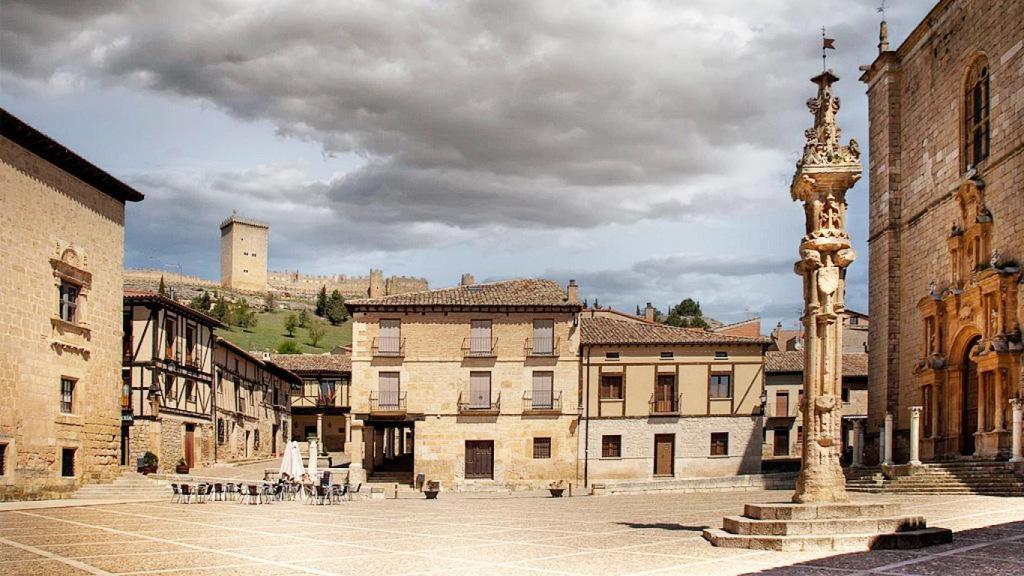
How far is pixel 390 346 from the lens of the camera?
39.2 metres

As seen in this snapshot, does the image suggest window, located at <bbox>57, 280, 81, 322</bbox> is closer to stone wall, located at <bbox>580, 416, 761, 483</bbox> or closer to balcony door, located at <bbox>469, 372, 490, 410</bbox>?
balcony door, located at <bbox>469, 372, 490, 410</bbox>

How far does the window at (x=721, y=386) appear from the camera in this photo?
130 feet

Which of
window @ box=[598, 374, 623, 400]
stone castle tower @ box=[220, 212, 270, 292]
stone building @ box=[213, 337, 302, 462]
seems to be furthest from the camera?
stone castle tower @ box=[220, 212, 270, 292]

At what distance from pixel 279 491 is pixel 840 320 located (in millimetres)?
16458

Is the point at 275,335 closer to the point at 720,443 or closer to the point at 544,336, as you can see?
the point at 544,336

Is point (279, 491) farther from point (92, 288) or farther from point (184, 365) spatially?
point (184, 365)

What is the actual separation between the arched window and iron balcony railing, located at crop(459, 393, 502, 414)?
57.6ft

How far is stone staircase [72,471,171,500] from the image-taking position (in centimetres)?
2635

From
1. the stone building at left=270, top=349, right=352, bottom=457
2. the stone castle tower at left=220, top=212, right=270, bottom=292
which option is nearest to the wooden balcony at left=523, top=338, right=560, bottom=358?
the stone building at left=270, top=349, right=352, bottom=457

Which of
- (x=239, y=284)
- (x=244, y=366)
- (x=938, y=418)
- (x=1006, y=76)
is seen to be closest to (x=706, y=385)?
(x=938, y=418)

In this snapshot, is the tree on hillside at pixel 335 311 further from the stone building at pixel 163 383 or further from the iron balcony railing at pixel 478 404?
the iron balcony railing at pixel 478 404

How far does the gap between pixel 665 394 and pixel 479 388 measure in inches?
268

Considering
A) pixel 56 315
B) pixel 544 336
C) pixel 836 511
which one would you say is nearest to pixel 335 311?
pixel 544 336

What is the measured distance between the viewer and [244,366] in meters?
48.1
